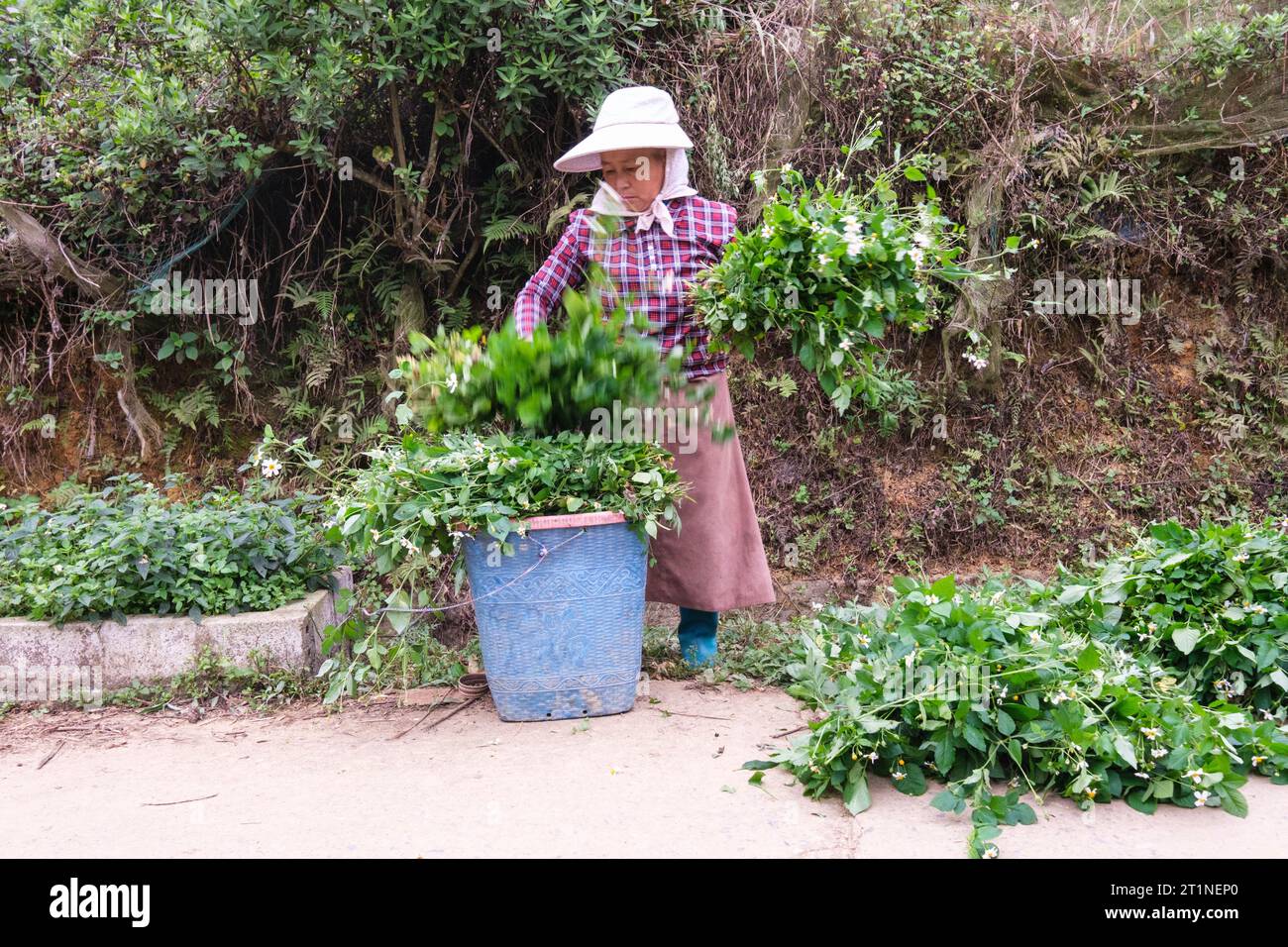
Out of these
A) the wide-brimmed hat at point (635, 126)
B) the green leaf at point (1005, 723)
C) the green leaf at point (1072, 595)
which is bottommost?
the green leaf at point (1005, 723)

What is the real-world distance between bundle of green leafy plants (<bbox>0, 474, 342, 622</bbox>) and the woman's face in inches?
76.7

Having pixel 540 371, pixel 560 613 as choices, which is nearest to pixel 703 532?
pixel 560 613

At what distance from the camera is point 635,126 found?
366cm

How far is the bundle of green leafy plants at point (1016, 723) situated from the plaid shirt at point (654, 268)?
51.5 inches

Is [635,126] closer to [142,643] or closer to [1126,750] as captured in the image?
[1126,750]

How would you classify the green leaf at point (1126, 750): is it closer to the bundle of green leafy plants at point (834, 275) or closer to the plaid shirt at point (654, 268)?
the bundle of green leafy plants at point (834, 275)

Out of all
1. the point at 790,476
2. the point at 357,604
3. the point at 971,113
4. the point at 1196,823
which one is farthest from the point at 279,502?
the point at 971,113

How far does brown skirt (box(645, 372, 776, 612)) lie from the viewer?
385 cm

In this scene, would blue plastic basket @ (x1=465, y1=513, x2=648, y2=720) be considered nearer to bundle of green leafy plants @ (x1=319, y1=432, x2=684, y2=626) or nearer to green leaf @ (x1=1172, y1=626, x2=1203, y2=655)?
bundle of green leafy plants @ (x1=319, y1=432, x2=684, y2=626)

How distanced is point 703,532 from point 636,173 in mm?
1395

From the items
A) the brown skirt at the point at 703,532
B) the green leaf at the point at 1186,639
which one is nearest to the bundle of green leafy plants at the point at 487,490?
the brown skirt at the point at 703,532

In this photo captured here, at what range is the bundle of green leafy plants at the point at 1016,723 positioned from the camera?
2.51 m

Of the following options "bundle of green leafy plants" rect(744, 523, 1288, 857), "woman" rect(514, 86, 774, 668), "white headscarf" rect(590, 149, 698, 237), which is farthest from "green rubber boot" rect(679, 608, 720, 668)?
"white headscarf" rect(590, 149, 698, 237)

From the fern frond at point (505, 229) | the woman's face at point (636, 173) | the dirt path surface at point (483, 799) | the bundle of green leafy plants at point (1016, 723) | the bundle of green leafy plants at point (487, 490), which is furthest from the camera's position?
the fern frond at point (505, 229)
